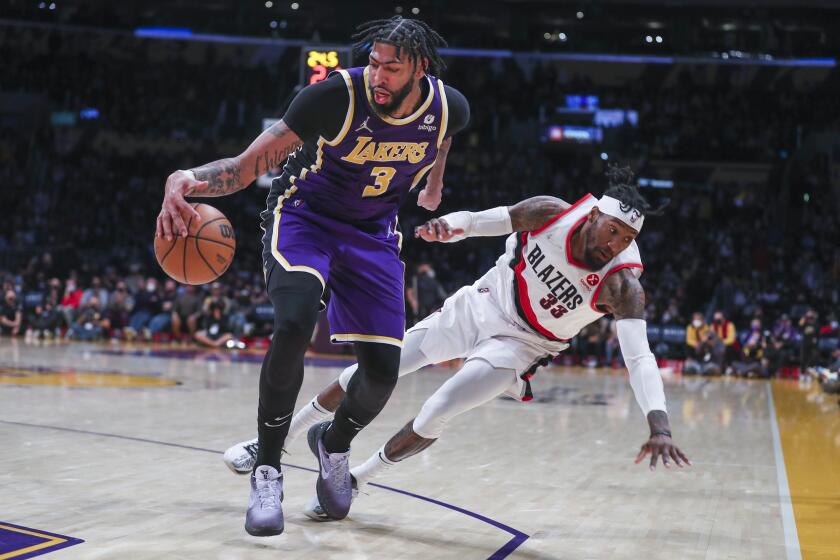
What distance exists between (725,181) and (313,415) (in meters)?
22.3

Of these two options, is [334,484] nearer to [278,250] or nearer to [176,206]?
[278,250]

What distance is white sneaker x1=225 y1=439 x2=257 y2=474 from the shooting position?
15.5 feet

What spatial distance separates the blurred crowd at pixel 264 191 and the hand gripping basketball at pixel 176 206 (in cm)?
1574

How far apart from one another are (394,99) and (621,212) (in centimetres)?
124

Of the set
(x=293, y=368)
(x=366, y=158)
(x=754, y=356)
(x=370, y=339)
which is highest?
(x=366, y=158)

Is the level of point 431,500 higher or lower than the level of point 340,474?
lower

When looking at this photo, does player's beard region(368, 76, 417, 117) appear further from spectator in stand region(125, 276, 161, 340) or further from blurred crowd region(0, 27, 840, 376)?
spectator in stand region(125, 276, 161, 340)

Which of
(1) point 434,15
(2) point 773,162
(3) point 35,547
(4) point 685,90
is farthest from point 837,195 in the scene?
(3) point 35,547

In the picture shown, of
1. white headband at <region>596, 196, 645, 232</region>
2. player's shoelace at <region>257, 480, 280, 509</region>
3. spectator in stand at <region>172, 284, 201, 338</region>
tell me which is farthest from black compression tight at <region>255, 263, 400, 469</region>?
spectator in stand at <region>172, 284, 201, 338</region>

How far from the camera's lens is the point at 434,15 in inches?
1102

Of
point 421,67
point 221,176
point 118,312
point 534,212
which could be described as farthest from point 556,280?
point 118,312

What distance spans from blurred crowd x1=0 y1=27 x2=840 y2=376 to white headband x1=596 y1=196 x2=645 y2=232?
14.8 meters

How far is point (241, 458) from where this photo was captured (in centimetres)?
473

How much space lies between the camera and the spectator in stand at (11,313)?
1861cm
